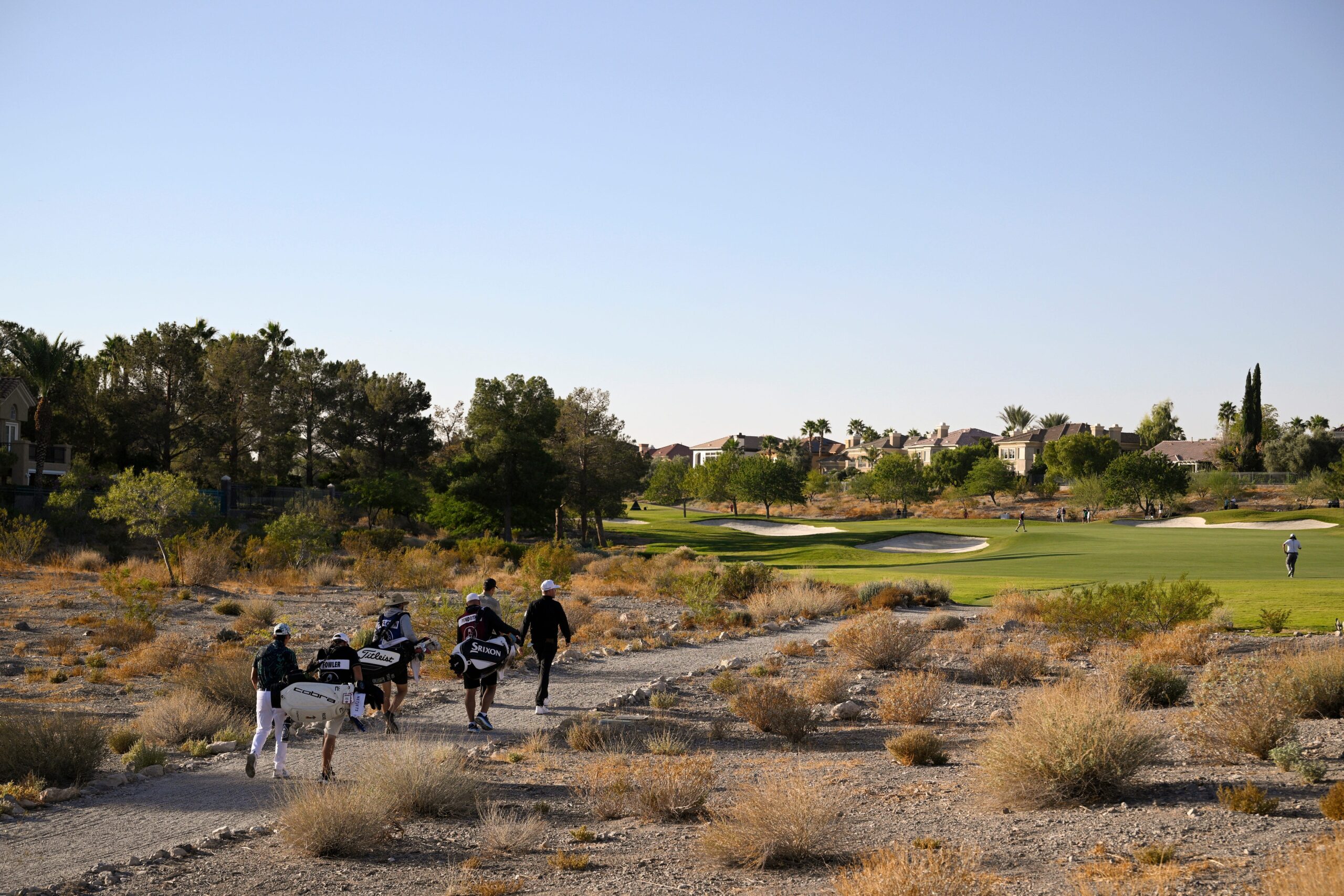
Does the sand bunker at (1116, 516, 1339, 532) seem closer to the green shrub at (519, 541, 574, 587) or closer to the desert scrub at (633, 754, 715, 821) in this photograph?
the green shrub at (519, 541, 574, 587)

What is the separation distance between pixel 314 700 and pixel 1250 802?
8.93 meters

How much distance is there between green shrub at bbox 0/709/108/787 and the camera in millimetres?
11023

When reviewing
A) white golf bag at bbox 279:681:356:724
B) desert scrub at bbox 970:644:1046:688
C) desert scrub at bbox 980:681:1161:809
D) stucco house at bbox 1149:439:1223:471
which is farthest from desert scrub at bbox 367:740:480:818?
stucco house at bbox 1149:439:1223:471

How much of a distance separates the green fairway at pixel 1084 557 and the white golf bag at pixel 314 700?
75.1 ft

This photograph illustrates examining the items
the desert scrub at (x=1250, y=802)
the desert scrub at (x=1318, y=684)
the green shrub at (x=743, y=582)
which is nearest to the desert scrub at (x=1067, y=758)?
the desert scrub at (x=1250, y=802)

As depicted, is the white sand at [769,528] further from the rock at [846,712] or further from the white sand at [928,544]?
the rock at [846,712]

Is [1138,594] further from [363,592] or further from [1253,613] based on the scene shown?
[363,592]

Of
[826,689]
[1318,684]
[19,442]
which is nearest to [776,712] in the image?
[826,689]

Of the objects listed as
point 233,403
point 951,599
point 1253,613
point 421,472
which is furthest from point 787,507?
point 1253,613

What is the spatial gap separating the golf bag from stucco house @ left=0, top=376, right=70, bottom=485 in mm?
55967

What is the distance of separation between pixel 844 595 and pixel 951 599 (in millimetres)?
4470

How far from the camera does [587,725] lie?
13.5 metres

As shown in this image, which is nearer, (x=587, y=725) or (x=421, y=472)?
(x=587, y=725)

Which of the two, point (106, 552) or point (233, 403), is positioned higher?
point (233, 403)
